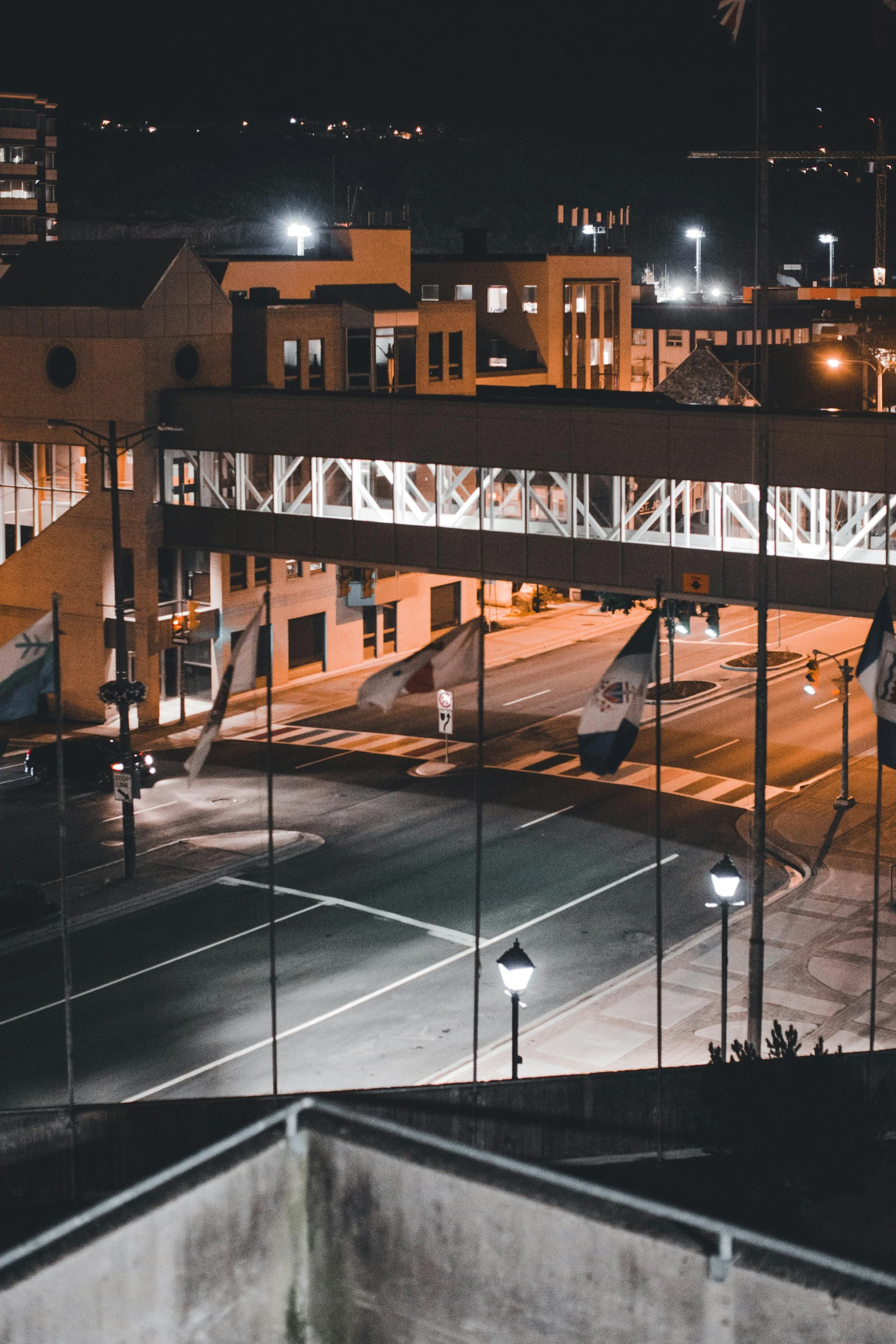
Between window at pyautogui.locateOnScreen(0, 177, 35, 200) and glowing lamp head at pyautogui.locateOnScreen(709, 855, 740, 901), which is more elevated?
window at pyautogui.locateOnScreen(0, 177, 35, 200)

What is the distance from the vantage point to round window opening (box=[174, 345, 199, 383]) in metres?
57.3

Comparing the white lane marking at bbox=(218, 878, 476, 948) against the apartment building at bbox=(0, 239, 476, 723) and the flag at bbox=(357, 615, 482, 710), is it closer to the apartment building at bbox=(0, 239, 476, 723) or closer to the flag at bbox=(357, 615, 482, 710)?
the flag at bbox=(357, 615, 482, 710)

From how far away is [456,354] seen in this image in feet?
242

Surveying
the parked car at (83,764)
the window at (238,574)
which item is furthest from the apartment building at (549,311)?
the parked car at (83,764)

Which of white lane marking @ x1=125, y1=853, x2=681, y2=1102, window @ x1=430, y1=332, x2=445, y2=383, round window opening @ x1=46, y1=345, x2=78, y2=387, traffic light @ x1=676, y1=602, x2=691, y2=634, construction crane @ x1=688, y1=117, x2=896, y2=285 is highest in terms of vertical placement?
construction crane @ x1=688, y1=117, x2=896, y2=285

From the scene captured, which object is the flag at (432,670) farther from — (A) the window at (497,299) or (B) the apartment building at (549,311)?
(A) the window at (497,299)

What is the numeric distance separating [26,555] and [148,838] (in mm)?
18453

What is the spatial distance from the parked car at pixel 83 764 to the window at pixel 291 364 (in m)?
18.5

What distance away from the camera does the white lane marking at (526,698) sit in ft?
195

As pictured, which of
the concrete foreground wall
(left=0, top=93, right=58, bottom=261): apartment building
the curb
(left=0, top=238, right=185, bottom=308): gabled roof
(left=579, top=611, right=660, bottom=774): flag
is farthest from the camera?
(left=0, top=93, right=58, bottom=261): apartment building

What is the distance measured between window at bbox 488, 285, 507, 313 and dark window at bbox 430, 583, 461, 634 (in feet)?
86.9

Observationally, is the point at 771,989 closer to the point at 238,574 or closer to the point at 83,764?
the point at 83,764

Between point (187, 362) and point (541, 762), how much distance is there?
18.2 meters

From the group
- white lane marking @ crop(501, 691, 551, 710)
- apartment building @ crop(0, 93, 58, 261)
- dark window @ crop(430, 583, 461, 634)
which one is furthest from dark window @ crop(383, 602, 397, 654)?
apartment building @ crop(0, 93, 58, 261)
